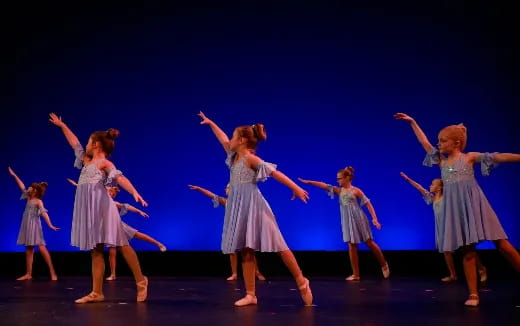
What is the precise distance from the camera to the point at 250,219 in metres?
4.02

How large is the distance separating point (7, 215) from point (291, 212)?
4.24 metres

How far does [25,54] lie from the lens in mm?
9258

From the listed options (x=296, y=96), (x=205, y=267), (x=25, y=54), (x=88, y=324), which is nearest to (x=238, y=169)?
(x=88, y=324)

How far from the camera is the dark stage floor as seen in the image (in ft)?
10.7

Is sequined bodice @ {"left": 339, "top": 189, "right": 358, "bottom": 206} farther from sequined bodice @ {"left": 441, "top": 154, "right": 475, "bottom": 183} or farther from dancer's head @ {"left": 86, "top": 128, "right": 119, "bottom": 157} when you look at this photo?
dancer's head @ {"left": 86, "top": 128, "right": 119, "bottom": 157}

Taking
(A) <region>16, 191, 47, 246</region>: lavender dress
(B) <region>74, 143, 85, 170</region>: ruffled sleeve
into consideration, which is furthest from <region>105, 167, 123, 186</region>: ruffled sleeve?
(A) <region>16, 191, 47, 246</region>: lavender dress

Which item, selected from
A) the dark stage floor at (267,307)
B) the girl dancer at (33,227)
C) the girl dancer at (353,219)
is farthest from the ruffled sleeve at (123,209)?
the girl dancer at (353,219)

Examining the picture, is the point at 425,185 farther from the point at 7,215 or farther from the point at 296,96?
the point at 7,215

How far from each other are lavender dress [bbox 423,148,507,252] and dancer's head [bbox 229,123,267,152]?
1.34 metres

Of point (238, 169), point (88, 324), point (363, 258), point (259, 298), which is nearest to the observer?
point (88, 324)

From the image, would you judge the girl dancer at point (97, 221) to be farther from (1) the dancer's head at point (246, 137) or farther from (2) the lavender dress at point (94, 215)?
(1) the dancer's head at point (246, 137)

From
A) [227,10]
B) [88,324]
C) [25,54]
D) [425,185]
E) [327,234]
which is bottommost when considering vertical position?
[88,324]

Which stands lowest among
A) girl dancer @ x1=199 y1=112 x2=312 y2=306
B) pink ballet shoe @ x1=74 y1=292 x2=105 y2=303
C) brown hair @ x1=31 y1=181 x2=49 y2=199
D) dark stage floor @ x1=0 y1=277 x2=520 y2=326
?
dark stage floor @ x1=0 y1=277 x2=520 y2=326

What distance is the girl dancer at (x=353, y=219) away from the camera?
7.43 meters
